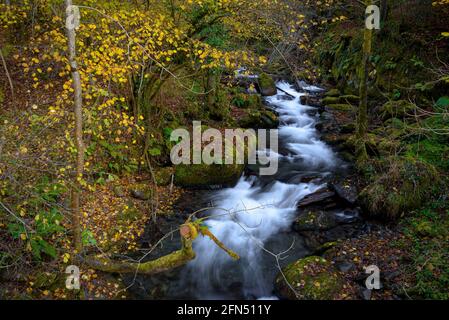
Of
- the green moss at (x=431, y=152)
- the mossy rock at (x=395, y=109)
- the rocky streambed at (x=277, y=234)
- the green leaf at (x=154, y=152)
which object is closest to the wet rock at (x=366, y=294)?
the rocky streambed at (x=277, y=234)

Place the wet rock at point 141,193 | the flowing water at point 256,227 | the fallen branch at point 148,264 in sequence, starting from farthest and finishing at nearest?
the wet rock at point 141,193
the flowing water at point 256,227
the fallen branch at point 148,264

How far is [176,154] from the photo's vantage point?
10.8 meters

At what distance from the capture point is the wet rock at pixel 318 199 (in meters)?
9.41

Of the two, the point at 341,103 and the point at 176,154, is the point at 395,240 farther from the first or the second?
the point at 341,103

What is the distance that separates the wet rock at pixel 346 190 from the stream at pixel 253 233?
0.69 metres

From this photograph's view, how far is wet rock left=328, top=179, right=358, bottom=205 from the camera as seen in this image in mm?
9117

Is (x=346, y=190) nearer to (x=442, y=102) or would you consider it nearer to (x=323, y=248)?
(x=323, y=248)

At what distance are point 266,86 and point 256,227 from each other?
11638mm

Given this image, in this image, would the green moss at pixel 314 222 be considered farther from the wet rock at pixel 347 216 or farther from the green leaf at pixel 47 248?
the green leaf at pixel 47 248

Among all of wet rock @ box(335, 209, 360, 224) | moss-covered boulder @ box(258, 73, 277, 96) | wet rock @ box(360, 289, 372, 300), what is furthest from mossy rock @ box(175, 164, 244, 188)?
moss-covered boulder @ box(258, 73, 277, 96)

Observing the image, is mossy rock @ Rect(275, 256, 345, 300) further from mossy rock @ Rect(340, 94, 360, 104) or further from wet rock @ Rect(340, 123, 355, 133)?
mossy rock @ Rect(340, 94, 360, 104)

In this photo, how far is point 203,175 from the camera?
A: 1054 cm

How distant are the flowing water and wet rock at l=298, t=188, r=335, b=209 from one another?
244mm
